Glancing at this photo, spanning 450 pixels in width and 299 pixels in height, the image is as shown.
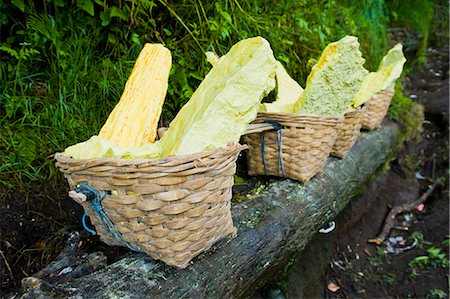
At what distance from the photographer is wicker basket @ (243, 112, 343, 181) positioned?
1.65m

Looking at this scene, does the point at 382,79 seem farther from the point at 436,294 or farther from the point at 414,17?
the point at 414,17

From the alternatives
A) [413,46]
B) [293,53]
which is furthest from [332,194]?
[413,46]

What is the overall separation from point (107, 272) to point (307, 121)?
35.1 inches

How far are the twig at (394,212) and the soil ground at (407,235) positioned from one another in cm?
3

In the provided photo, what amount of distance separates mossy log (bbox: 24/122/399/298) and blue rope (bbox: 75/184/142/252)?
64 mm

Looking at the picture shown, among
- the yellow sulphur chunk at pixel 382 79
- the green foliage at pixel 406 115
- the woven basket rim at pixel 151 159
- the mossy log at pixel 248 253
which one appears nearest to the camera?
the woven basket rim at pixel 151 159

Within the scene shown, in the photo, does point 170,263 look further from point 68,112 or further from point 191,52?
point 191,52

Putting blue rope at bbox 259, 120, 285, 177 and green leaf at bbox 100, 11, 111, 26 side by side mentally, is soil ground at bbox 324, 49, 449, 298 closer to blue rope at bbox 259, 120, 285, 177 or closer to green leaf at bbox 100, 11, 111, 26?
blue rope at bbox 259, 120, 285, 177

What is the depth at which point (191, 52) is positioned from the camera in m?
1.94

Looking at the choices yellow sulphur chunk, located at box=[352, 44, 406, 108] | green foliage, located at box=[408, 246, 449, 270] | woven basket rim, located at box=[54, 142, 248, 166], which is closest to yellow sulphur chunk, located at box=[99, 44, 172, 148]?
woven basket rim, located at box=[54, 142, 248, 166]

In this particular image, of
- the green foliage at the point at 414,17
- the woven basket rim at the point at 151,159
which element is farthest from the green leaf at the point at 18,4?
the green foliage at the point at 414,17

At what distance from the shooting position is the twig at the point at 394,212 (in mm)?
2904

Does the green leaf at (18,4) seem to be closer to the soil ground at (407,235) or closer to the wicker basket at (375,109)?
the wicker basket at (375,109)

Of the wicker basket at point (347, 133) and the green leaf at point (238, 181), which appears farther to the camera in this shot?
the wicker basket at point (347, 133)
